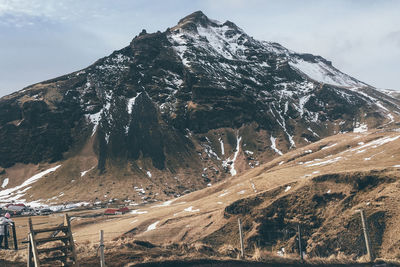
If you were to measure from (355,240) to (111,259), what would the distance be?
3580cm

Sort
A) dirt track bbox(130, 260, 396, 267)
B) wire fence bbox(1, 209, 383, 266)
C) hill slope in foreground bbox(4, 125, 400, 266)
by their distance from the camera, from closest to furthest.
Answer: dirt track bbox(130, 260, 396, 267) < hill slope in foreground bbox(4, 125, 400, 266) < wire fence bbox(1, 209, 383, 266)

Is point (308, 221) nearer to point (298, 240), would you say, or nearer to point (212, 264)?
point (298, 240)

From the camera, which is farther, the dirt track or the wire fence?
the wire fence

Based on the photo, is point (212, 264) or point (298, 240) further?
point (298, 240)

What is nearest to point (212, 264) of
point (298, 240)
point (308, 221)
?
point (298, 240)

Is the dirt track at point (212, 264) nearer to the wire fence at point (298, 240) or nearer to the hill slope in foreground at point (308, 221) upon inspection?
the hill slope in foreground at point (308, 221)

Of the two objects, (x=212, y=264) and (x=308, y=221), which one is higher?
(x=212, y=264)

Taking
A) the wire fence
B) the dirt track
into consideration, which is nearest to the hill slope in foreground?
the wire fence

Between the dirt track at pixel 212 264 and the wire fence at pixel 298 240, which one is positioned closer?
the dirt track at pixel 212 264

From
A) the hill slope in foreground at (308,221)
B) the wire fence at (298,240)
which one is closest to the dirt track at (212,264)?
the hill slope in foreground at (308,221)

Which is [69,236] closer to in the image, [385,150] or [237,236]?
[237,236]

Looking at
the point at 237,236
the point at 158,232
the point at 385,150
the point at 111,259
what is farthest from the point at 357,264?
the point at 385,150

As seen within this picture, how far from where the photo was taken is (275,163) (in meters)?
157

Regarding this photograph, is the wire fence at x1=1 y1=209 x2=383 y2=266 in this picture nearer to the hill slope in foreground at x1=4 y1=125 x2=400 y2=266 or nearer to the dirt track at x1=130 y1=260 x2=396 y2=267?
the hill slope in foreground at x1=4 y1=125 x2=400 y2=266
